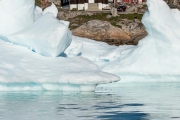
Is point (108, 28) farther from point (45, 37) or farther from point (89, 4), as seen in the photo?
point (45, 37)

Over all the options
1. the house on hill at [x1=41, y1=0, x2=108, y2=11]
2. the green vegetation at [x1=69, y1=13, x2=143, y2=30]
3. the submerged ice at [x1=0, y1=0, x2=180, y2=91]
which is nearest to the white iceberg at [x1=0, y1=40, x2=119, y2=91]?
the submerged ice at [x1=0, y1=0, x2=180, y2=91]

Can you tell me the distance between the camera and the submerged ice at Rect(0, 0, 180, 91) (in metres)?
21.2

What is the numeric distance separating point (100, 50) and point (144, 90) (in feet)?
20.2

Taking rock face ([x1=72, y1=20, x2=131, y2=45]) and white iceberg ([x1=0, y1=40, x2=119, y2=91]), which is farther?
rock face ([x1=72, y1=20, x2=131, y2=45])

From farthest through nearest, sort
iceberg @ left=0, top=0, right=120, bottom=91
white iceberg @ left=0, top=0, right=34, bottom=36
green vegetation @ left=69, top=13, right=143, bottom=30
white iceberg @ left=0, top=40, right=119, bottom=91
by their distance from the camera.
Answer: green vegetation @ left=69, top=13, right=143, bottom=30 → white iceberg @ left=0, top=0, right=34, bottom=36 → iceberg @ left=0, top=0, right=120, bottom=91 → white iceberg @ left=0, top=40, right=119, bottom=91

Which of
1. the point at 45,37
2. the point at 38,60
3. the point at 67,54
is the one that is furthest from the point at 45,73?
the point at 67,54

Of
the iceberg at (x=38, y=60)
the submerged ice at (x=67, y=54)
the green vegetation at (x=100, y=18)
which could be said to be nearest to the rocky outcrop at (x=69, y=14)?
the green vegetation at (x=100, y=18)

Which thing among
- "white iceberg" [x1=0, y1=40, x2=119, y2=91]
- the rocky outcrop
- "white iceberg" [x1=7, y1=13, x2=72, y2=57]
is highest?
"white iceberg" [x1=7, y1=13, x2=72, y2=57]

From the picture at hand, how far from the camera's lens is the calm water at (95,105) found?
1547cm

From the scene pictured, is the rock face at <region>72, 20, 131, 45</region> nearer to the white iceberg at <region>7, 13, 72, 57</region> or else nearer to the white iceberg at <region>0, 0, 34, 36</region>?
the white iceberg at <region>0, 0, 34, 36</region>

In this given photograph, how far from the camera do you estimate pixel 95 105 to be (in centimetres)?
1788

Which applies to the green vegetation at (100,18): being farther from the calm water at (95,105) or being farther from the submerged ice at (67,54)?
the calm water at (95,105)

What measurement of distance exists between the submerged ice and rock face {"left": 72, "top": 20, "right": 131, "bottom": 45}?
27633mm

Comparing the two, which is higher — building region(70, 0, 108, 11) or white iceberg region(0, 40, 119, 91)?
white iceberg region(0, 40, 119, 91)
